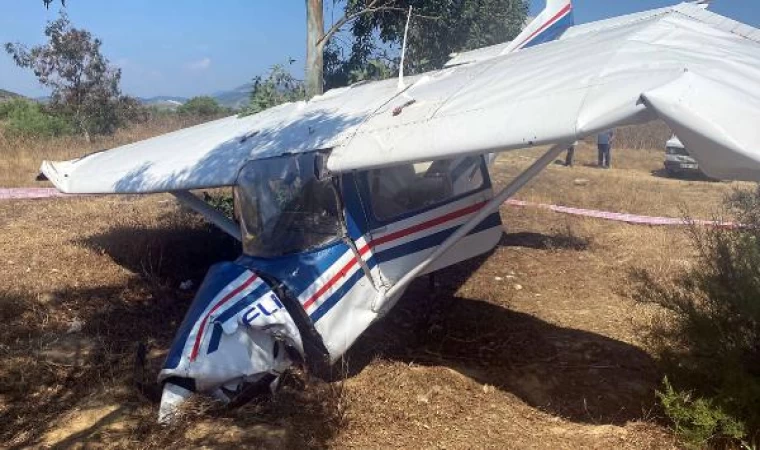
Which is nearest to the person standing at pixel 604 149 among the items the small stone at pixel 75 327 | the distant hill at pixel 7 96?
the small stone at pixel 75 327

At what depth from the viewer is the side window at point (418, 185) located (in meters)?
5.90

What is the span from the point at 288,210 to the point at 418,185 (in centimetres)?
162

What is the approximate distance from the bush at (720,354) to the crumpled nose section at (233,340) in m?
3.03

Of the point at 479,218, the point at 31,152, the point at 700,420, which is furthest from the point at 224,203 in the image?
the point at 31,152

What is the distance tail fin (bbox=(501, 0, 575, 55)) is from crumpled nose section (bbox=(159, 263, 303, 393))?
23.6 ft

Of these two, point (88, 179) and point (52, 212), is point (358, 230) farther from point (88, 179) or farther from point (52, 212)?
point (52, 212)

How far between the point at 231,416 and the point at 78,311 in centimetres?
347

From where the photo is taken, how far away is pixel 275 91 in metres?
11.7

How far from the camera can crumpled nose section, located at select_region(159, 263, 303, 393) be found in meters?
4.39

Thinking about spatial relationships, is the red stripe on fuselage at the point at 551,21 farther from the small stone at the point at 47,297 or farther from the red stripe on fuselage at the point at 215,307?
the small stone at the point at 47,297

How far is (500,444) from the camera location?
178 inches

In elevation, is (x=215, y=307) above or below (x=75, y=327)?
above

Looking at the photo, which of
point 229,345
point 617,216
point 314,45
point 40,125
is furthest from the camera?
point 40,125

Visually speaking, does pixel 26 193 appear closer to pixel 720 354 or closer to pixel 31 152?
pixel 31 152
